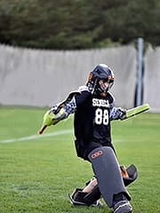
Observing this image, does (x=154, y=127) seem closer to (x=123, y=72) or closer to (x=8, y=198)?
(x=123, y=72)

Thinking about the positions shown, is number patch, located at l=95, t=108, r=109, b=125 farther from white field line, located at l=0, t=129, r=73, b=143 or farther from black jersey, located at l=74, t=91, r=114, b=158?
white field line, located at l=0, t=129, r=73, b=143

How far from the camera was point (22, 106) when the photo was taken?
2633 centimetres

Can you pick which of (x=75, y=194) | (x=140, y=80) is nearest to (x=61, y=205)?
(x=75, y=194)

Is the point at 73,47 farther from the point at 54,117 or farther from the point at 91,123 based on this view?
the point at 54,117

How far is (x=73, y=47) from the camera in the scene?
3275 centimetres

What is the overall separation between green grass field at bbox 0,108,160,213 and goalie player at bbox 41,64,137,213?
44 centimetres

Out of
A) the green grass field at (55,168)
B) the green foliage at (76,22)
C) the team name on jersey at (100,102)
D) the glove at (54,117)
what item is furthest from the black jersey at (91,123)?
the green foliage at (76,22)

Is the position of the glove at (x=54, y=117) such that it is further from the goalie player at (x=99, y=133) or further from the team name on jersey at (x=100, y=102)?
the team name on jersey at (x=100, y=102)

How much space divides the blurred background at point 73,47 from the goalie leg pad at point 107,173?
17162mm

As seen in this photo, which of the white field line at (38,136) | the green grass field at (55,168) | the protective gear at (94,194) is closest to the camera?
the protective gear at (94,194)

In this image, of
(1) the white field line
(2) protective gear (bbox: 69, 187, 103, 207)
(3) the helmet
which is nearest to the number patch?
(3) the helmet

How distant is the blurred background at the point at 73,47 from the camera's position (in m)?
24.1

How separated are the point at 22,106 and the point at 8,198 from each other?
19.4 m

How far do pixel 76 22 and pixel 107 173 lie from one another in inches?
1121
